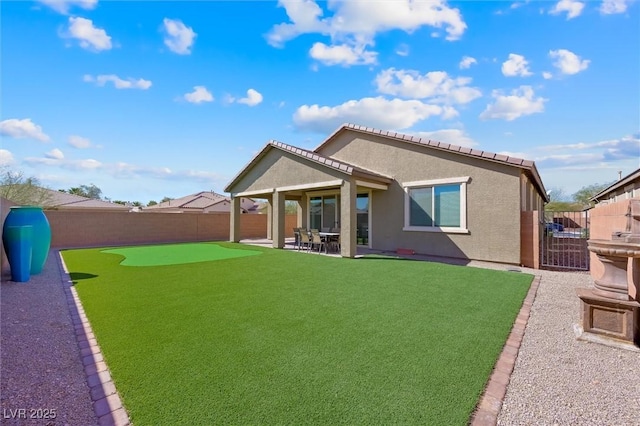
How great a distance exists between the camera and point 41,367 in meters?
3.86

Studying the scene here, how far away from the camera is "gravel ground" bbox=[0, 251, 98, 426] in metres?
2.95

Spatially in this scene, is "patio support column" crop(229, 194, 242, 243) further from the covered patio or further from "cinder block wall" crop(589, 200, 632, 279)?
"cinder block wall" crop(589, 200, 632, 279)

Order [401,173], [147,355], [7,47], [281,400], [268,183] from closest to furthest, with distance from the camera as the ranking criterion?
[281,400] → [147,355] → [7,47] → [401,173] → [268,183]

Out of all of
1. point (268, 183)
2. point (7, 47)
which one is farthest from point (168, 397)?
point (268, 183)

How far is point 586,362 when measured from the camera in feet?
13.2

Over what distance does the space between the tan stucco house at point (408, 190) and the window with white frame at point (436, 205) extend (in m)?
0.04

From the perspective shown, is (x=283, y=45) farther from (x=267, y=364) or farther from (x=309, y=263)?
(x=267, y=364)

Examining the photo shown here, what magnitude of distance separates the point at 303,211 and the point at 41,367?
16.3 meters

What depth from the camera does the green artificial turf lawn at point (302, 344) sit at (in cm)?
292

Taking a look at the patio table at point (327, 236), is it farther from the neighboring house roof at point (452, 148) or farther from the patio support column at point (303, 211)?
the neighboring house roof at point (452, 148)

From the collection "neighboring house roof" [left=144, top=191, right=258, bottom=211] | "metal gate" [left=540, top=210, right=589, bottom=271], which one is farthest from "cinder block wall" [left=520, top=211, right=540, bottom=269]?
"neighboring house roof" [left=144, top=191, right=258, bottom=211]

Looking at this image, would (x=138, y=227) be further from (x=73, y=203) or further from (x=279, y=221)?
(x=73, y=203)

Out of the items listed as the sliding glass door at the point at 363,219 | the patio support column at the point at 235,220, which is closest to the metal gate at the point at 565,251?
the sliding glass door at the point at 363,219

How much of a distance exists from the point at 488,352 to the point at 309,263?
7.68 m
